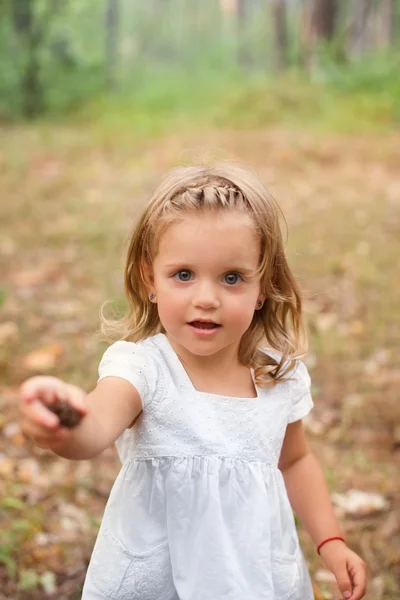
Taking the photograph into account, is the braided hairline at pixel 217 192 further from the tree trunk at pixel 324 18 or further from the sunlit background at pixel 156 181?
the tree trunk at pixel 324 18

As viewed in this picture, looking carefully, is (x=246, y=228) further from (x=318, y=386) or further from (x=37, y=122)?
(x=37, y=122)

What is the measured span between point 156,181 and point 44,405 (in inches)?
86.5

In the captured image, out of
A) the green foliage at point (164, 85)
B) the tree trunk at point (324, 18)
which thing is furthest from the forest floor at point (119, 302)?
the tree trunk at point (324, 18)

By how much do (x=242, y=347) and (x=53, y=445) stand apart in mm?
568

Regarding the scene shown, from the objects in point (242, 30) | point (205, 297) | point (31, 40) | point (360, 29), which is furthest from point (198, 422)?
point (242, 30)

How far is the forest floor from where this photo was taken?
7.79 feet

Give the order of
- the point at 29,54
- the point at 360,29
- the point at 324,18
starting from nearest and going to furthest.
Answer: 1. the point at 29,54
2. the point at 324,18
3. the point at 360,29

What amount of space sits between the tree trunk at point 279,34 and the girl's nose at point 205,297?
11278 millimetres

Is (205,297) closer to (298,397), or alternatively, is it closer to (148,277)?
(148,277)

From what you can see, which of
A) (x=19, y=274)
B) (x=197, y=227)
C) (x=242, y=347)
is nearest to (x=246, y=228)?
(x=197, y=227)

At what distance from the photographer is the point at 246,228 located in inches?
57.2

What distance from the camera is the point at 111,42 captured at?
12.2 m

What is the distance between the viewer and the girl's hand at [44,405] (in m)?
1.06

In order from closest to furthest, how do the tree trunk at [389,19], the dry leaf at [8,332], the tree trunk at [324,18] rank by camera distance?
the dry leaf at [8,332]
the tree trunk at [324,18]
the tree trunk at [389,19]
